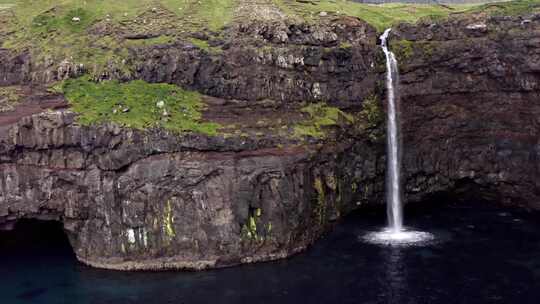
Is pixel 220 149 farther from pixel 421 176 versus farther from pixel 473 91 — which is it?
pixel 473 91

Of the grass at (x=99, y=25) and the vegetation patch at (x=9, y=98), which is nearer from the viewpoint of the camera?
the vegetation patch at (x=9, y=98)

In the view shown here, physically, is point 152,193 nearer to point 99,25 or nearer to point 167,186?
point 167,186

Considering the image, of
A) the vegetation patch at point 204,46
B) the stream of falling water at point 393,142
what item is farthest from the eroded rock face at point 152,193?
the stream of falling water at point 393,142

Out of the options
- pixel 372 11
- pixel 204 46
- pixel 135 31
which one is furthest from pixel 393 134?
pixel 135 31

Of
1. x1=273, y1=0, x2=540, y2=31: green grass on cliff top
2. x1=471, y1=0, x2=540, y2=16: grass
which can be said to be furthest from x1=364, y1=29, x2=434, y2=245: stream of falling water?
x1=471, y1=0, x2=540, y2=16: grass

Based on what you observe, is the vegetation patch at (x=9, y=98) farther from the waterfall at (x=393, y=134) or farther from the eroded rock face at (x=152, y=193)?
the waterfall at (x=393, y=134)

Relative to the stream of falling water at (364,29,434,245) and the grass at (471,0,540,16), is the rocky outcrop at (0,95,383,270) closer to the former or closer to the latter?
the stream of falling water at (364,29,434,245)

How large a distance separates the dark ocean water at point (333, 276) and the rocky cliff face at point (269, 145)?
318cm

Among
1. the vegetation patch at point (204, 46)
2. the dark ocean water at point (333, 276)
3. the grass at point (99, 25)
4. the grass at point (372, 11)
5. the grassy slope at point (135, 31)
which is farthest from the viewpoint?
the grass at point (372, 11)

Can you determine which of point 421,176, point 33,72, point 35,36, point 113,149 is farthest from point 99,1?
point 421,176

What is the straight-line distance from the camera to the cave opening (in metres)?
64.0

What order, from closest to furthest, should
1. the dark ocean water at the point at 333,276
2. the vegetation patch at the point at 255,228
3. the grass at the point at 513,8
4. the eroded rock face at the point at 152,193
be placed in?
the dark ocean water at the point at 333,276 → the eroded rock face at the point at 152,193 → the vegetation patch at the point at 255,228 → the grass at the point at 513,8

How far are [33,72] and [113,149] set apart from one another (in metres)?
16.9

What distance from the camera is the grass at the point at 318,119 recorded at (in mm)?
65062
